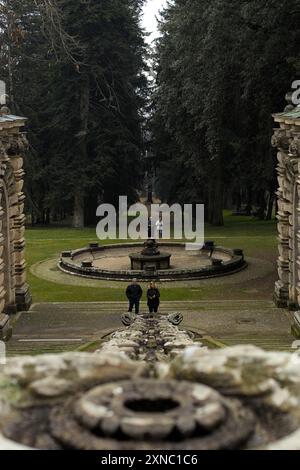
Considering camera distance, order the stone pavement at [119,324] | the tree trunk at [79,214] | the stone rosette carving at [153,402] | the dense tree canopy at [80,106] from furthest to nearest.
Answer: the tree trunk at [79,214]
the dense tree canopy at [80,106]
the stone pavement at [119,324]
the stone rosette carving at [153,402]

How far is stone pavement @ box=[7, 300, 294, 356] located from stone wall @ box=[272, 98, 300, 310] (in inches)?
29.0

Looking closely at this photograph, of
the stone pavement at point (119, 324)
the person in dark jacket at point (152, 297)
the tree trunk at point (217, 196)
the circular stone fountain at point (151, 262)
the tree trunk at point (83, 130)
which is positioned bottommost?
the stone pavement at point (119, 324)

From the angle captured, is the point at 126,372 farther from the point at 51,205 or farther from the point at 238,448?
the point at 51,205

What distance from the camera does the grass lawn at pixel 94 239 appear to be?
25525 mm

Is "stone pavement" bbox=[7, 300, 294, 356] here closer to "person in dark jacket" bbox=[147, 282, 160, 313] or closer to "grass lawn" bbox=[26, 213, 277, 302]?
"person in dark jacket" bbox=[147, 282, 160, 313]

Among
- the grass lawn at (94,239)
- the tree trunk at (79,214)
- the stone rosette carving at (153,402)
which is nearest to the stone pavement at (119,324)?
the grass lawn at (94,239)

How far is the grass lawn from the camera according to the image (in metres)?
25.5

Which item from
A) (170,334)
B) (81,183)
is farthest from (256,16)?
(81,183)

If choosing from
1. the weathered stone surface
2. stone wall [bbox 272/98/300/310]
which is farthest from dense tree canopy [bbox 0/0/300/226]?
the weathered stone surface

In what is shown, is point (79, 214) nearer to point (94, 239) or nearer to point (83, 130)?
point (83, 130)

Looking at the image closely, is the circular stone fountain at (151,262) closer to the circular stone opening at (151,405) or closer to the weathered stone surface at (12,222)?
the weathered stone surface at (12,222)

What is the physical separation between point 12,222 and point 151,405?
719 inches

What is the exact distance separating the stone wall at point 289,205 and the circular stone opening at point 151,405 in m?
14.9

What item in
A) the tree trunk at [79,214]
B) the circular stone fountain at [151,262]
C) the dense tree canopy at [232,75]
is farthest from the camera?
the tree trunk at [79,214]
